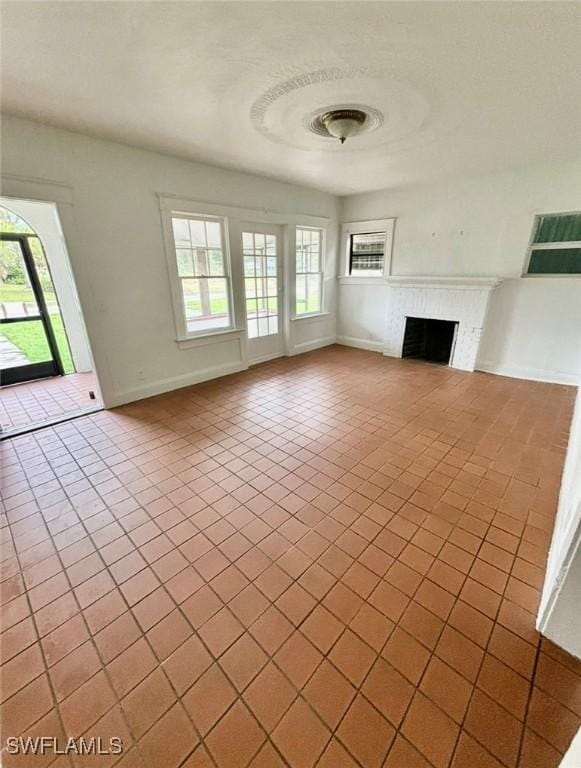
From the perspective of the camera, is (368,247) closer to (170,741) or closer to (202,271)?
(202,271)

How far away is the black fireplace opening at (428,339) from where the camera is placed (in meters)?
5.09

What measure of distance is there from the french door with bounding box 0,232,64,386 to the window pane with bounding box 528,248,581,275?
21.2 feet

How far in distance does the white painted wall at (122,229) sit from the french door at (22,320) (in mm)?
1649

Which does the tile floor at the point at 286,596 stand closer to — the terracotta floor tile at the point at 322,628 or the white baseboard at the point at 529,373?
the terracotta floor tile at the point at 322,628

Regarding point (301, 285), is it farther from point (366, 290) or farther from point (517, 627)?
point (517, 627)

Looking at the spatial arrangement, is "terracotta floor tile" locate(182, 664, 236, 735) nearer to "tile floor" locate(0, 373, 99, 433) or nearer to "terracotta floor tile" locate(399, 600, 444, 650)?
"terracotta floor tile" locate(399, 600, 444, 650)

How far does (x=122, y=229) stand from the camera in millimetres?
3227

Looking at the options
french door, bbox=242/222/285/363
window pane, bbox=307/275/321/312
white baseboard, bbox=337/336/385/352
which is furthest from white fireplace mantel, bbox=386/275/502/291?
french door, bbox=242/222/285/363

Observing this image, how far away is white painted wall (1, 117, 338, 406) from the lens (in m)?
2.70

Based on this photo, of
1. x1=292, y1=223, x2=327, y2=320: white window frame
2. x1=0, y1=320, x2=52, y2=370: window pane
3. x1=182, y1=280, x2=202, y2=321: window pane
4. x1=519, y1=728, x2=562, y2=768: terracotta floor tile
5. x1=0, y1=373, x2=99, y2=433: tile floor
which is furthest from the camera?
x1=292, y1=223, x2=327, y2=320: white window frame

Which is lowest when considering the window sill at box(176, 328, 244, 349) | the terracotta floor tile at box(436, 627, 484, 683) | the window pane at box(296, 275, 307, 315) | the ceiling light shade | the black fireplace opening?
the terracotta floor tile at box(436, 627, 484, 683)

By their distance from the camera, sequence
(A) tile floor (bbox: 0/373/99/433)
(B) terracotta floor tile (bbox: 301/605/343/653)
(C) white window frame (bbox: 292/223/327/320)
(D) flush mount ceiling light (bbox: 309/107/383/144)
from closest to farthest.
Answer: (B) terracotta floor tile (bbox: 301/605/343/653) → (D) flush mount ceiling light (bbox: 309/107/383/144) → (A) tile floor (bbox: 0/373/99/433) → (C) white window frame (bbox: 292/223/327/320)

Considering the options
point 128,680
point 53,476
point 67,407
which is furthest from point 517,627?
point 67,407

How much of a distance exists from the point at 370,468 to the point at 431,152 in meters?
3.26
